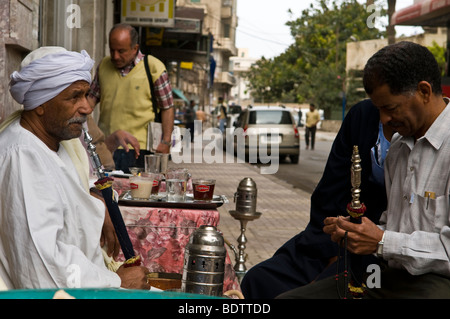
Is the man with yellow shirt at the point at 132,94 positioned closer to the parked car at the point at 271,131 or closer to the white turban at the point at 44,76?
the white turban at the point at 44,76

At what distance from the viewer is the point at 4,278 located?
225cm

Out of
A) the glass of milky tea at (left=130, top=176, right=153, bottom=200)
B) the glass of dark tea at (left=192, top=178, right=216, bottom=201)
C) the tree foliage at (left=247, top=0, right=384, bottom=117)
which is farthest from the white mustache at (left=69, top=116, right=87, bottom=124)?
the tree foliage at (left=247, top=0, right=384, bottom=117)

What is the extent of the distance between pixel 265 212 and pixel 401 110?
8249 millimetres

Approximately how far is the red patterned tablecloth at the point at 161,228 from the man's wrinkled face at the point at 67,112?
3.36 feet

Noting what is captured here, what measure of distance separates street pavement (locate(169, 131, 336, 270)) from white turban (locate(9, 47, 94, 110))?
3.84m

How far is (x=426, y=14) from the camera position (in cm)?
1437

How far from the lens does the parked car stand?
68.6 feet

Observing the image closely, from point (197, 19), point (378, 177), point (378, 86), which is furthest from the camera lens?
point (197, 19)

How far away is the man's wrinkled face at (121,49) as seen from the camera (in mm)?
5371

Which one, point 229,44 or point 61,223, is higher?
point 229,44

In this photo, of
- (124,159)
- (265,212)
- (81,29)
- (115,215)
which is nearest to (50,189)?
(115,215)
